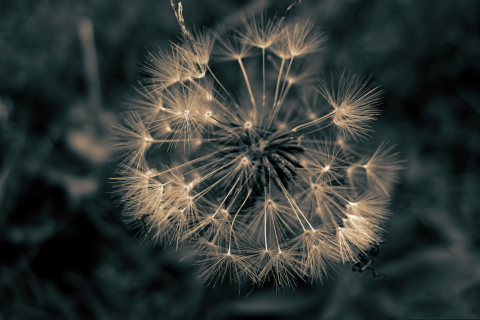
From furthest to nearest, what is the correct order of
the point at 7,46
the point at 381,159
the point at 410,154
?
the point at 7,46 → the point at 410,154 → the point at 381,159

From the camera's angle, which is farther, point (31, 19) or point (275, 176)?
point (31, 19)

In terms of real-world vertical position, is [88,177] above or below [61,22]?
below

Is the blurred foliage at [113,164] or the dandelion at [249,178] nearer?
the dandelion at [249,178]

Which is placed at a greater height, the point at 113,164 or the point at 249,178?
the point at 113,164

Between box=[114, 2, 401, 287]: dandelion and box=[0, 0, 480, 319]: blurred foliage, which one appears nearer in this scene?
box=[114, 2, 401, 287]: dandelion

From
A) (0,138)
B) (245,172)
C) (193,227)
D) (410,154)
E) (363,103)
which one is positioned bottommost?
(193,227)

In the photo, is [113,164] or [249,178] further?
[113,164]

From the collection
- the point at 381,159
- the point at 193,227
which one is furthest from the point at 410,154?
the point at 193,227

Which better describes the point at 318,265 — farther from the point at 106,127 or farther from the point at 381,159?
the point at 106,127
